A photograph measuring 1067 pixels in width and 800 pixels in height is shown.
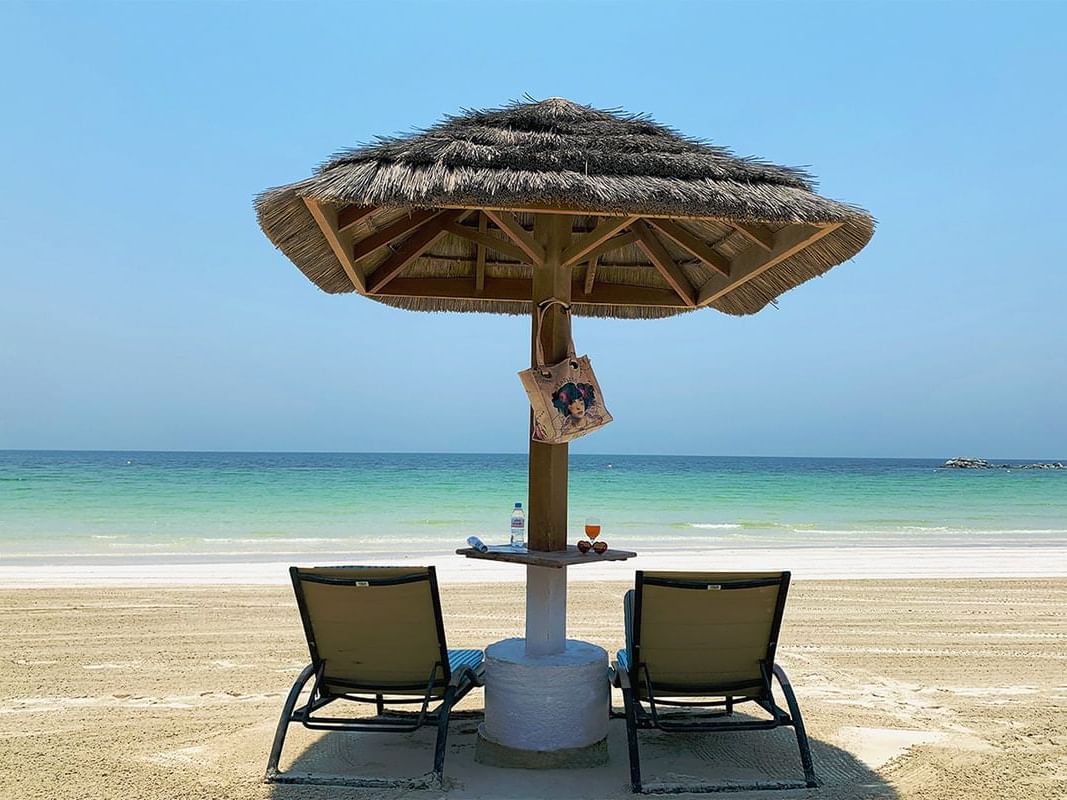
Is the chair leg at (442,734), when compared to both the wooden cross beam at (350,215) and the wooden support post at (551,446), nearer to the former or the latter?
the wooden support post at (551,446)

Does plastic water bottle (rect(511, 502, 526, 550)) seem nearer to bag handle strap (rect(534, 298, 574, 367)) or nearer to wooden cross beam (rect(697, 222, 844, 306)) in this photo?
bag handle strap (rect(534, 298, 574, 367))

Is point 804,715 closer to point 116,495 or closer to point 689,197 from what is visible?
point 689,197

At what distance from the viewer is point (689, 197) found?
3.24m

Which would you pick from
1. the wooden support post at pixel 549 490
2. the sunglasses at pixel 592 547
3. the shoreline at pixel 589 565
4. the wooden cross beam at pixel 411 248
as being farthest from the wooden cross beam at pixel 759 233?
the shoreline at pixel 589 565

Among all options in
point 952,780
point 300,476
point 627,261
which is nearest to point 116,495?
point 300,476

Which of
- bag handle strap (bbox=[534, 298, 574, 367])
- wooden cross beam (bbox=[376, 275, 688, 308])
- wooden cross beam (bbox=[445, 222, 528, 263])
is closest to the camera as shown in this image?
bag handle strap (bbox=[534, 298, 574, 367])

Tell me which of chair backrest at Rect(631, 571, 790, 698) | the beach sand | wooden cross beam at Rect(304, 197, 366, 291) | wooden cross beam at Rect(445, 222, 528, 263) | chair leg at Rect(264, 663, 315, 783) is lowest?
the beach sand

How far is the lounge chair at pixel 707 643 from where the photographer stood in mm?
3248

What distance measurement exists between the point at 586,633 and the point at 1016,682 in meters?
2.49

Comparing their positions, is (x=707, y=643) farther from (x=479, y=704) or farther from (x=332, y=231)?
(x=332, y=231)

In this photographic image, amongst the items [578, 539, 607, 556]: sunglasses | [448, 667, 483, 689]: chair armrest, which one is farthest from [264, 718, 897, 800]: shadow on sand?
[578, 539, 607, 556]: sunglasses

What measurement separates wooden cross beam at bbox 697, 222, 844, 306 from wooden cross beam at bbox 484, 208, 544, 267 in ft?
3.16

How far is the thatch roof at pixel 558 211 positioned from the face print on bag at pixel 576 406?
523 mm

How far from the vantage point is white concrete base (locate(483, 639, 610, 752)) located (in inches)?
134
